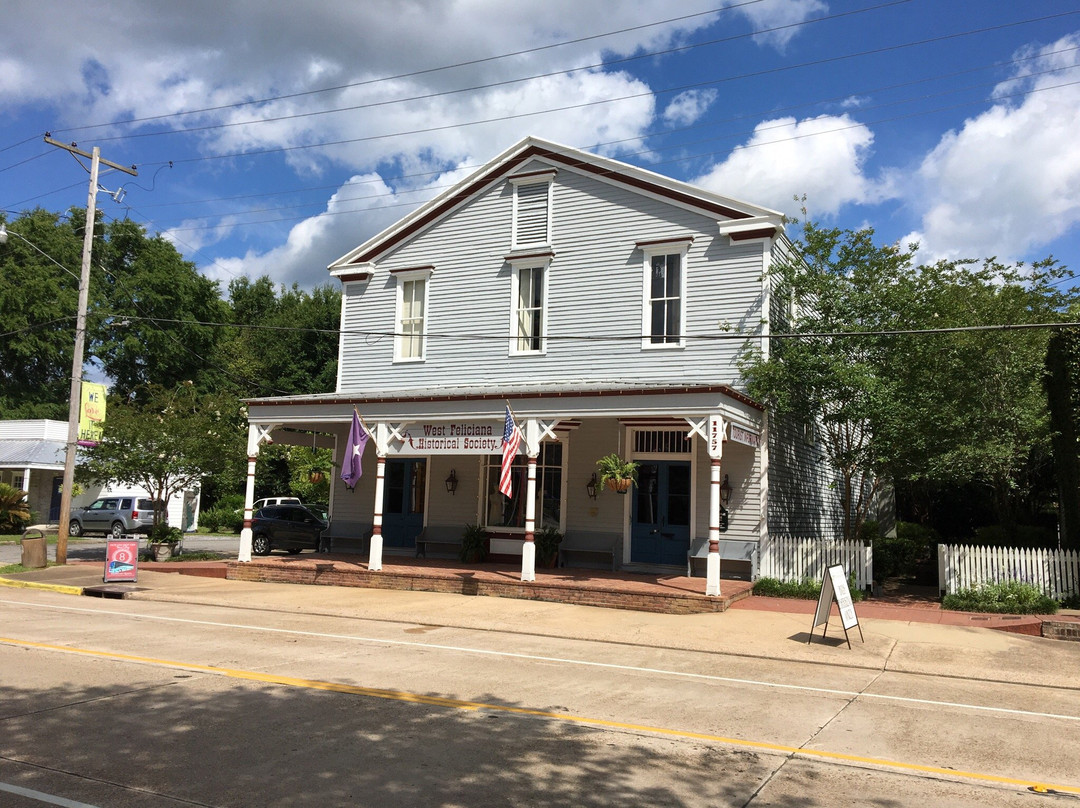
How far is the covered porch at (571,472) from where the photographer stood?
16.9 m

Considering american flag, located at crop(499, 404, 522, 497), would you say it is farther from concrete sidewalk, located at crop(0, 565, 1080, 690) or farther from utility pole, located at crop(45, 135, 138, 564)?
utility pole, located at crop(45, 135, 138, 564)

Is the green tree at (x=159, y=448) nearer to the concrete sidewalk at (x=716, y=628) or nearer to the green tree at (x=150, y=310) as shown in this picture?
the concrete sidewalk at (x=716, y=628)

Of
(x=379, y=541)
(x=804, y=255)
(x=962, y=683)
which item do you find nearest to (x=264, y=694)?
(x=962, y=683)

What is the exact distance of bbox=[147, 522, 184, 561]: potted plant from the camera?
962 inches

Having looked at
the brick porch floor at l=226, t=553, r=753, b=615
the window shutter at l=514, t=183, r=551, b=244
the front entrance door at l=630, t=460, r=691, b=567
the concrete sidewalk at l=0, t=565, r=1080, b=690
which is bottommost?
the concrete sidewalk at l=0, t=565, r=1080, b=690

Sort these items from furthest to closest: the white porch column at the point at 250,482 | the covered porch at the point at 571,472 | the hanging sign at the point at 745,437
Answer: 1. the white porch column at the point at 250,482
2. the hanging sign at the point at 745,437
3. the covered porch at the point at 571,472

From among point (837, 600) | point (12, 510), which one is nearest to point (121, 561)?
point (837, 600)

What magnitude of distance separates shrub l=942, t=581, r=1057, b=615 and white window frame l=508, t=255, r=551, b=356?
10.3 meters

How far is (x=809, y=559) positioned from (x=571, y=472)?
5.72 meters

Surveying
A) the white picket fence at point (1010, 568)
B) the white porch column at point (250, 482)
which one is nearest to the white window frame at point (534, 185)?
the white porch column at point (250, 482)

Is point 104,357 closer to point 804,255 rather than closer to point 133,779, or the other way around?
point 804,255

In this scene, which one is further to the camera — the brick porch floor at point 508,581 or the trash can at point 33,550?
the trash can at point 33,550

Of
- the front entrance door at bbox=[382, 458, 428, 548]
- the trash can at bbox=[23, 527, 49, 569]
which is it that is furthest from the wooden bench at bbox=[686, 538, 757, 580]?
the trash can at bbox=[23, 527, 49, 569]

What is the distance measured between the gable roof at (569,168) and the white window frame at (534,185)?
13.5 inches
